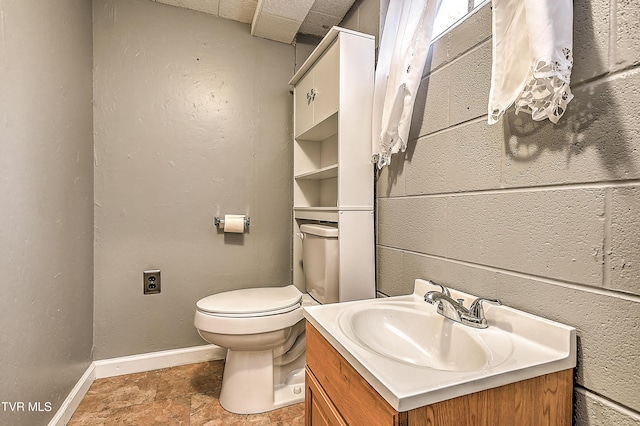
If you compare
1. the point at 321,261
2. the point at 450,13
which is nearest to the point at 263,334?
the point at 321,261

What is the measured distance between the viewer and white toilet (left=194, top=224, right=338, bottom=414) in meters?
1.46

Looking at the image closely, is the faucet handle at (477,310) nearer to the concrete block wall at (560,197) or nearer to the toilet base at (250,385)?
the concrete block wall at (560,197)

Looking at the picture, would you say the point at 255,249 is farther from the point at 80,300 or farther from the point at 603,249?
the point at 603,249

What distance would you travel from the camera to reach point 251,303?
1.56 m

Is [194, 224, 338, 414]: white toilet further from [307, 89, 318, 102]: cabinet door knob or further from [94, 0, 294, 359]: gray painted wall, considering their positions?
[307, 89, 318, 102]: cabinet door knob

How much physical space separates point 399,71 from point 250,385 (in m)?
1.54

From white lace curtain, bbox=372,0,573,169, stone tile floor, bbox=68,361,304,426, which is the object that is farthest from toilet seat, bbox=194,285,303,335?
white lace curtain, bbox=372,0,573,169

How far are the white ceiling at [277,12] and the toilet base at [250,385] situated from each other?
1.85 meters

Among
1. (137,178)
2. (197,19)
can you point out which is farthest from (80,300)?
(197,19)

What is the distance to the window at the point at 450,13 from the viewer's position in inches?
41.3

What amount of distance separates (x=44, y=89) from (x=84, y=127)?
0.42 meters

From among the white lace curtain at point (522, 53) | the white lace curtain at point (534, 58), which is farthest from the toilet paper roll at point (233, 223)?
the white lace curtain at point (534, 58)

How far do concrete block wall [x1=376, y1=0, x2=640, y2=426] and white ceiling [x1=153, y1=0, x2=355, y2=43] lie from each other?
990 mm

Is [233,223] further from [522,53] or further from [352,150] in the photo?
[522,53]
